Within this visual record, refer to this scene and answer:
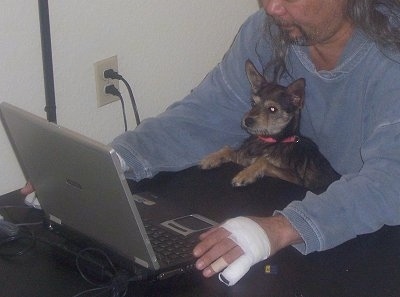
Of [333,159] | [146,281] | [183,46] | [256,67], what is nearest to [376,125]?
[333,159]

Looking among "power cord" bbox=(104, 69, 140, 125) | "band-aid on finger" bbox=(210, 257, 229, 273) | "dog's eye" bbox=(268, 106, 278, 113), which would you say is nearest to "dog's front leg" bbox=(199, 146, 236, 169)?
"dog's eye" bbox=(268, 106, 278, 113)

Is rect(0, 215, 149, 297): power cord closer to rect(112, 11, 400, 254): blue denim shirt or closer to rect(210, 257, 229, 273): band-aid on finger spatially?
rect(210, 257, 229, 273): band-aid on finger

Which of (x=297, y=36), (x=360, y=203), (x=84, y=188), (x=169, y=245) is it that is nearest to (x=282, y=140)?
(x=297, y=36)

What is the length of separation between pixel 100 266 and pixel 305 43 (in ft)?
2.09

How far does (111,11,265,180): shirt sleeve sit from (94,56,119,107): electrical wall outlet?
16 centimetres

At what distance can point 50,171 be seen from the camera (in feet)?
4.04

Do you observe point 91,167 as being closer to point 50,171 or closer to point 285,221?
point 50,171

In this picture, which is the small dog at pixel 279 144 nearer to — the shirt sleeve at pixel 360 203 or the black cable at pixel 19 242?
the shirt sleeve at pixel 360 203

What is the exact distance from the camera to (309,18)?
143 cm

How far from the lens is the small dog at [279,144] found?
1.59 meters

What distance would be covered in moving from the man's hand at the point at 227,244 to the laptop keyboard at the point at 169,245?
0.11ft

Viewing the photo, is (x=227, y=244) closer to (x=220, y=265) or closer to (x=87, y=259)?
(x=220, y=265)

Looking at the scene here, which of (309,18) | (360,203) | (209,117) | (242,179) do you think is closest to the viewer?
(360,203)

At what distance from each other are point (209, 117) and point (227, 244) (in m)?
0.56
